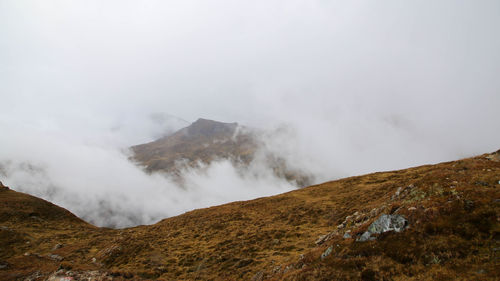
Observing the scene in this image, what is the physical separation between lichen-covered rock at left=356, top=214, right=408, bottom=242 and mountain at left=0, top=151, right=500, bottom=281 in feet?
0.20

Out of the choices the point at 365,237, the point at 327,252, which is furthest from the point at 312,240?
the point at 365,237

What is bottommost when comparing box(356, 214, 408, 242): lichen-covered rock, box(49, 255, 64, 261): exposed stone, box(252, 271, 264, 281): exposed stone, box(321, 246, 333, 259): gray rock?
box(252, 271, 264, 281): exposed stone

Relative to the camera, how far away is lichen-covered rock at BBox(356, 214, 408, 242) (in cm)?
1335

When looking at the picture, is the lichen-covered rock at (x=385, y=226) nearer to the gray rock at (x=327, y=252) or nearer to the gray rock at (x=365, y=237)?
the gray rock at (x=365, y=237)

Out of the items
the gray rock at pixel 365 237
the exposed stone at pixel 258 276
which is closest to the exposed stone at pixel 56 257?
the exposed stone at pixel 258 276

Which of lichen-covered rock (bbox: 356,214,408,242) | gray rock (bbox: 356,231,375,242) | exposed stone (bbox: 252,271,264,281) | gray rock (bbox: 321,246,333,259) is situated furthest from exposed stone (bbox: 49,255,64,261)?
lichen-covered rock (bbox: 356,214,408,242)

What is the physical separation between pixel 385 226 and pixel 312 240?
12.3m

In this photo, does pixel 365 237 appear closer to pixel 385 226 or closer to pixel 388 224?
pixel 385 226

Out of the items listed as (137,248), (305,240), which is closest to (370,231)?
(305,240)

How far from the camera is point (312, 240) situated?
24.6 m

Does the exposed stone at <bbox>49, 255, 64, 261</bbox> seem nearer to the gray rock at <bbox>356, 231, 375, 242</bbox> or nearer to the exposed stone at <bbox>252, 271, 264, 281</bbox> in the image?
the exposed stone at <bbox>252, 271, 264, 281</bbox>

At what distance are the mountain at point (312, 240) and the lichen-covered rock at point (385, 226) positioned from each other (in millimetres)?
61

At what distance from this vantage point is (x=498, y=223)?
430 inches

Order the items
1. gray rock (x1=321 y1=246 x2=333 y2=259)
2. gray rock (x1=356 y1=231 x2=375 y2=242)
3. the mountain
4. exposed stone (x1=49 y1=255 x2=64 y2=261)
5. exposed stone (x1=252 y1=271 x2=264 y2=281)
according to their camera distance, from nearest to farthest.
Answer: the mountain, gray rock (x1=356 y1=231 x2=375 y2=242), gray rock (x1=321 y1=246 x2=333 y2=259), exposed stone (x1=252 y1=271 x2=264 y2=281), exposed stone (x1=49 y1=255 x2=64 y2=261)
